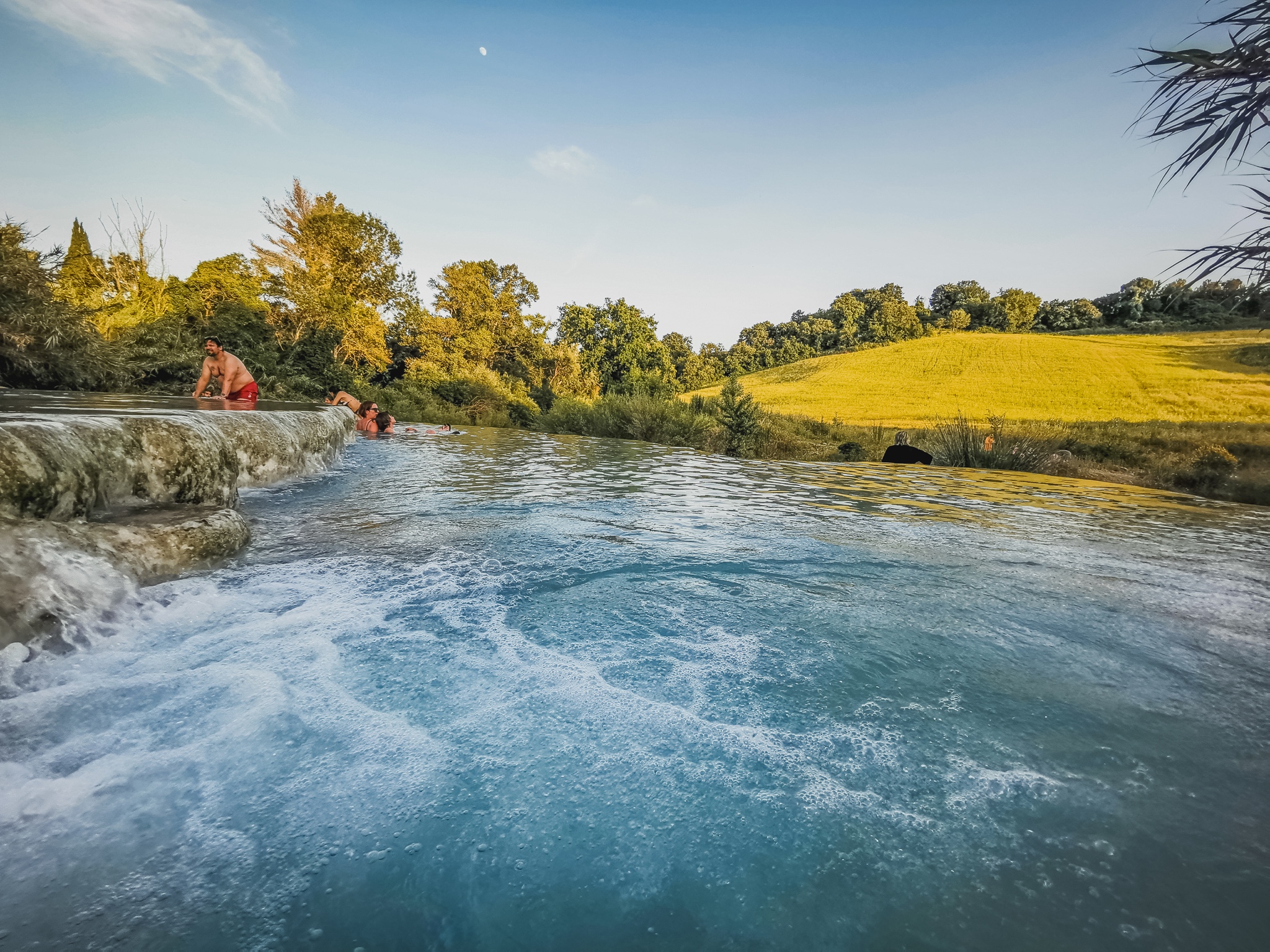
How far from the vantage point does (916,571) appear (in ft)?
12.7

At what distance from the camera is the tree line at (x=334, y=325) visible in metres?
9.22

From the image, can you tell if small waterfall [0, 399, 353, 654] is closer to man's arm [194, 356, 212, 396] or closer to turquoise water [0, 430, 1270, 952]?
turquoise water [0, 430, 1270, 952]

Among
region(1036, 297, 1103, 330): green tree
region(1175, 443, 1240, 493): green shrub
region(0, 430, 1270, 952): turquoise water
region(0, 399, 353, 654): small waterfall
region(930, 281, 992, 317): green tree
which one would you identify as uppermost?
region(930, 281, 992, 317): green tree

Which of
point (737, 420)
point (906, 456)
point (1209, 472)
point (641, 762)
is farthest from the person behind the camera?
point (737, 420)

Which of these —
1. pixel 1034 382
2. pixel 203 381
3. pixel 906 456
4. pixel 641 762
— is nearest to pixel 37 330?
pixel 203 381

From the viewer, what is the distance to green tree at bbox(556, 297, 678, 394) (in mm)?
41062

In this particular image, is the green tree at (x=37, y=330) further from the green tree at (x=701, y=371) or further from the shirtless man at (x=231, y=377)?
the green tree at (x=701, y=371)

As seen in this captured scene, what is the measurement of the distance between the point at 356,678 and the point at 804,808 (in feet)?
5.62

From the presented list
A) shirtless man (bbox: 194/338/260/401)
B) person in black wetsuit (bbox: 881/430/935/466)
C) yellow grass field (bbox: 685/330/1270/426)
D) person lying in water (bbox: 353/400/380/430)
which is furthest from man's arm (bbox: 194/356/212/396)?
yellow grass field (bbox: 685/330/1270/426)

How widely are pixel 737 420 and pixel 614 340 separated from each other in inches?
1071

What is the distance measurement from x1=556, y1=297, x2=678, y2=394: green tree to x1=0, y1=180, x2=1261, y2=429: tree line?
10 centimetres

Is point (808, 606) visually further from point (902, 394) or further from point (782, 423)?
point (902, 394)

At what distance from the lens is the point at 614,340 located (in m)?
41.6

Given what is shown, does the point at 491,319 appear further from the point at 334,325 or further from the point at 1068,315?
the point at 1068,315
